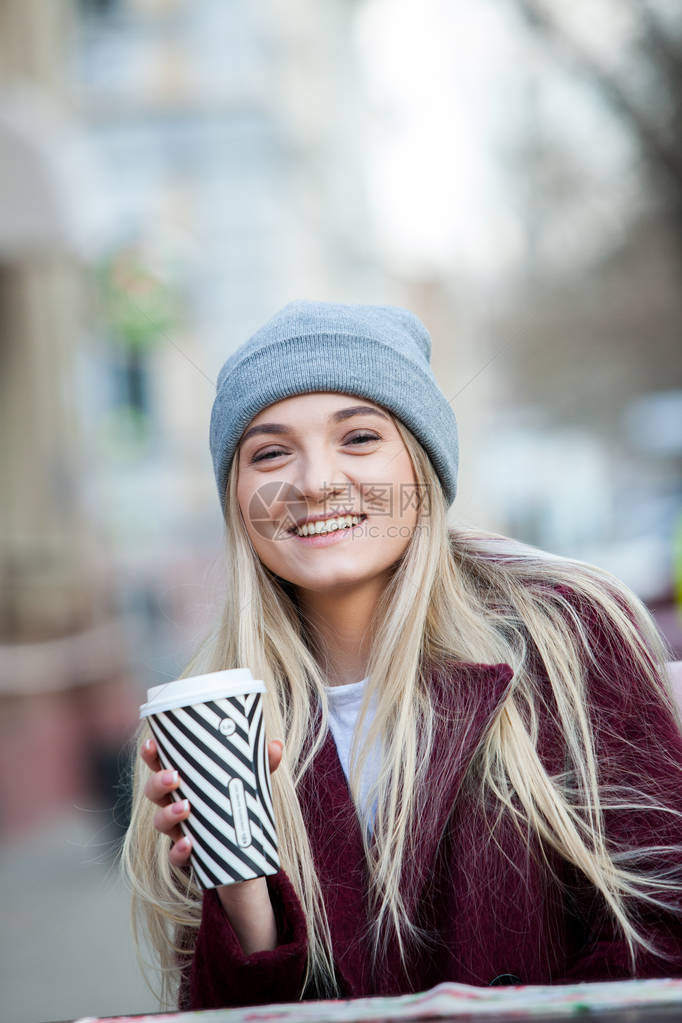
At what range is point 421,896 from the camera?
6.25 ft

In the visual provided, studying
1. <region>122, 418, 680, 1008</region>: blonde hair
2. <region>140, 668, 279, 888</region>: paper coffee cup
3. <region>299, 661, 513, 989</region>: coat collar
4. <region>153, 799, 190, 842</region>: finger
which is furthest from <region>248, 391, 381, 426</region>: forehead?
<region>153, 799, 190, 842</region>: finger

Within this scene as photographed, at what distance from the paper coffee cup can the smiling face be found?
0.50 metres

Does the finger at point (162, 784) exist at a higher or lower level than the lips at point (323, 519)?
lower

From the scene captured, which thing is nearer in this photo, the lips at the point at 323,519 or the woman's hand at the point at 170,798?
the woman's hand at the point at 170,798

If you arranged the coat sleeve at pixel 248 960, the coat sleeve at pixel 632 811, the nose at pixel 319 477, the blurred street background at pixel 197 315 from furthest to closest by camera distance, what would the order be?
the blurred street background at pixel 197 315
the nose at pixel 319 477
the coat sleeve at pixel 632 811
the coat sleeve at pixel 248 960

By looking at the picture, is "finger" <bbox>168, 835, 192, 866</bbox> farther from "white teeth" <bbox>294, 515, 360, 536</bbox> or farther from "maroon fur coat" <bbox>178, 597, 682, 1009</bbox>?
"white teeth" <bbox>294, 515, 360, 536</bbox>

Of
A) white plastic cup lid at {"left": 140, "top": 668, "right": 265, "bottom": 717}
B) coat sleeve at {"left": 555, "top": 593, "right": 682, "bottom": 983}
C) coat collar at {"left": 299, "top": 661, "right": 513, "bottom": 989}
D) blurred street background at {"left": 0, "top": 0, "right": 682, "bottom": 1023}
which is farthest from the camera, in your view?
blurred street background at {"left": 0, "top": 0, "right": 682, "bottom": 1023}

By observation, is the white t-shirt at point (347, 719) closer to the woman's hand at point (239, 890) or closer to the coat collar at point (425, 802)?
the coat collar at point (425, 802)

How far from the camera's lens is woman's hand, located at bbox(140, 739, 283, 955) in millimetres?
1582

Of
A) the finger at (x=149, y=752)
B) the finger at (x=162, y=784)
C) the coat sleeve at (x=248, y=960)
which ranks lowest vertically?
the coat sleeve at (x=248, y=960)

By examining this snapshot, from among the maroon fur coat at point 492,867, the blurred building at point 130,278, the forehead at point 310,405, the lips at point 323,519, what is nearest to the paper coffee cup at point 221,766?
the maroon fur coat at point 492,867

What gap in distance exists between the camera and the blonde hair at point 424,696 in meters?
1.89

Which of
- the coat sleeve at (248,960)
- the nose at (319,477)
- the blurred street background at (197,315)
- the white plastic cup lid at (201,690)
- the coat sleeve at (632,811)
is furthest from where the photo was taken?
the blurred street background at (197,315)

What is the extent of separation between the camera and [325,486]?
6.56ft
